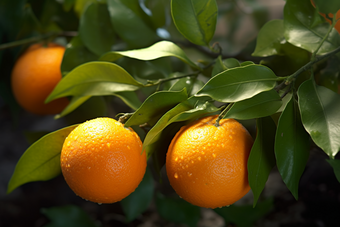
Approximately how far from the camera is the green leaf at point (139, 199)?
0.78 metres

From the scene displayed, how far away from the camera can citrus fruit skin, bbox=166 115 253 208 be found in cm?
40

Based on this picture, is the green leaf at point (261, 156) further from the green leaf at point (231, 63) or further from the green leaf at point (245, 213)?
the green leaf at point (245, 213)

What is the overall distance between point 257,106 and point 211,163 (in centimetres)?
11

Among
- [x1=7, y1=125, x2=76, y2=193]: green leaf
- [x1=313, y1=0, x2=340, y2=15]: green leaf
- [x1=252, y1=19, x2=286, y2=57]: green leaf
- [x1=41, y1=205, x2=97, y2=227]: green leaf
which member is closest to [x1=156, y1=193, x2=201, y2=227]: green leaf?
[x1=41, y1=205, x2=97, y2=227]: green leaf

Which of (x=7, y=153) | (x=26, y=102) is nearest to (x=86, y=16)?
(x=26, y=102)

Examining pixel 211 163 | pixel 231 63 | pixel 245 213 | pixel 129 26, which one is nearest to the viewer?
pixel 211 163

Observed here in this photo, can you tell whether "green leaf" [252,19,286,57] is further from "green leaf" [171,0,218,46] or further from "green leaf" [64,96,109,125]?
"green leaf" [64,96,109,125]

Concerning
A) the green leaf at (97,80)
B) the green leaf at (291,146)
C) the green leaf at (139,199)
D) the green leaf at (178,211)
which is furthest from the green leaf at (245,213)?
the green leaf at (97,80)

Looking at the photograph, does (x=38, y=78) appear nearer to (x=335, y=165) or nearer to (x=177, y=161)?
(x=177, y=161)

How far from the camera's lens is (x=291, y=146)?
415mm

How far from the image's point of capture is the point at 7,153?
111 cm

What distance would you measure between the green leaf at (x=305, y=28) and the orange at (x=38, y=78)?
0.55 metres

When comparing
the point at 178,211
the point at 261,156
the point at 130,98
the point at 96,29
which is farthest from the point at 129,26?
the point at 178,211

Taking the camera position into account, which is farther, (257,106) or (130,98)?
(130,98)
